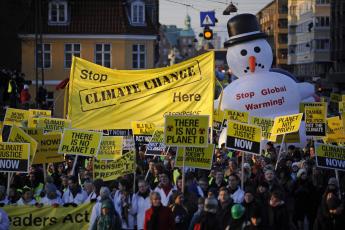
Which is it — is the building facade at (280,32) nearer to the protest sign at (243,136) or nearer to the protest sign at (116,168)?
the protest sign at (243,136)

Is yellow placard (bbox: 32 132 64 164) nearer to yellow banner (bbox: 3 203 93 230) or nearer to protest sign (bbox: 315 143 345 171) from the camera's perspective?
yellow banner (bbox: 3 203 93 230)

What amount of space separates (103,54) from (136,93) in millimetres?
35954

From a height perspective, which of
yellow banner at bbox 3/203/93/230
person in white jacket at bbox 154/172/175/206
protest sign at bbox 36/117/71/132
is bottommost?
yellow banner at bbox 3/203/93/230

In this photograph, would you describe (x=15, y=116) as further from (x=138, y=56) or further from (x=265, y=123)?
(x=138, y=56)

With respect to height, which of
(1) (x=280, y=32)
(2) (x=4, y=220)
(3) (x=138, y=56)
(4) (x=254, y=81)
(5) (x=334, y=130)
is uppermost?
(1) (x=280, y=32)

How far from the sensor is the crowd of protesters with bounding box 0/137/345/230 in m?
13.1

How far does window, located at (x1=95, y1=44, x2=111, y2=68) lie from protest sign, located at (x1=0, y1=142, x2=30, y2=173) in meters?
41.3

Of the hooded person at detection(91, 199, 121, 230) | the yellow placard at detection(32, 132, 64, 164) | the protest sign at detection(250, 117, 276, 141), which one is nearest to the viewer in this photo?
the hooded person at detection(91, 199, 121, 230)

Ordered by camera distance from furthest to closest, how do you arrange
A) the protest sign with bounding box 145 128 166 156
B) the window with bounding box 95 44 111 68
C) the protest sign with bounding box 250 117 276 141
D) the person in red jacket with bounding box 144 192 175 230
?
the window with bounding box 95 44 111 68
the protest sign with bounding box 250 117 276 141
the protest sign with bounding box 145 128 166 156
the person in red jacket with bounding box 144 192 175 230

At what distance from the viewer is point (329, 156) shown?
16875mm

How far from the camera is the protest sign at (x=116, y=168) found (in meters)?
16.6

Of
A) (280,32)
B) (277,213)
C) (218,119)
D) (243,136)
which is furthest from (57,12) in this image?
(280,32)

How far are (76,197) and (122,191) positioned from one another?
1.27 meters

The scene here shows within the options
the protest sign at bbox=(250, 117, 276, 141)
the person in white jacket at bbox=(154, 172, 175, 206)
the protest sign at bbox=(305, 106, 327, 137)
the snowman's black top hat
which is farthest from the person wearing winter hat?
the snowman's black top hat
